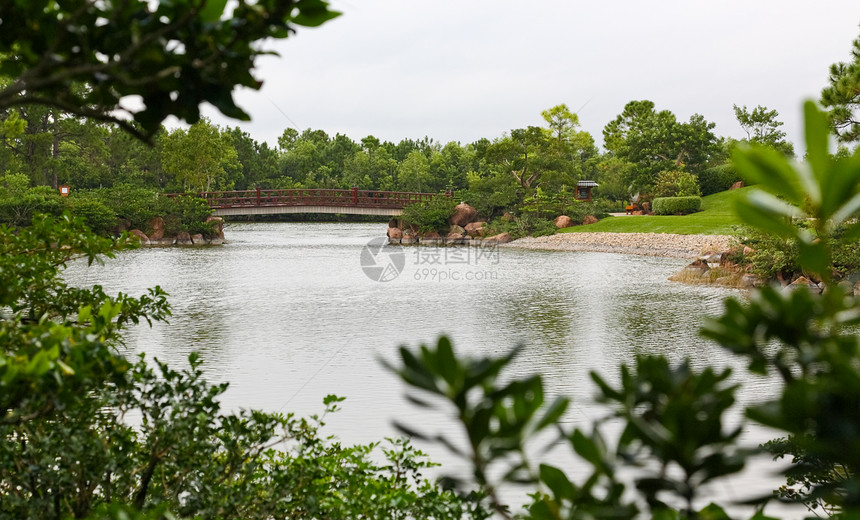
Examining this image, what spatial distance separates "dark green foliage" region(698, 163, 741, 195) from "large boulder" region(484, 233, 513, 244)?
42.8ft

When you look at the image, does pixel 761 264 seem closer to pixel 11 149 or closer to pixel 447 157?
pixel 11 149

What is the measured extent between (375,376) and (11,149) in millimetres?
29336

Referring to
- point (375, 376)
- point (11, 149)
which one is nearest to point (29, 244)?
point (375, 376)

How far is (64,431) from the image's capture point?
6.97ft

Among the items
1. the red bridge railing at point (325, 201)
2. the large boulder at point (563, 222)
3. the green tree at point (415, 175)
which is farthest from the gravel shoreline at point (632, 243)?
the green tree at point (415, 175)

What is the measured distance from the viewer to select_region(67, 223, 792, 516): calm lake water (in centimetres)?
653

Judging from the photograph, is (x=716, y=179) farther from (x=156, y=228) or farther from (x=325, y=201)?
(x=156, y=228)

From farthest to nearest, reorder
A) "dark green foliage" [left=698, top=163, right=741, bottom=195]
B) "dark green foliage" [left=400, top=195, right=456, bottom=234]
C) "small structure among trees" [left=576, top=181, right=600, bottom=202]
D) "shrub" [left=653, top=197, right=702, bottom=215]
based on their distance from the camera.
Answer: "small structure among trees" [left=576, top=181, right=600, bottom=202], "dark green foliage" [left=698, top=163, right=741, bottom=195], "shrub" [left=653, top=197, right=702, bottom=215], "dark green foliage" [left=400, top=195, right=456, bottom=234]

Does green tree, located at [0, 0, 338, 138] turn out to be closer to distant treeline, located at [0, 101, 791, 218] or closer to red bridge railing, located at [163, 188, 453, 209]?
distant treeline, located at [0, 101, 791, 218]

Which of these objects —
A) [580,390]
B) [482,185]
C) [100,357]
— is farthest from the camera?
[482,185]

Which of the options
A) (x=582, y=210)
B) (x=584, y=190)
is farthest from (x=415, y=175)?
(x=582, y=210)

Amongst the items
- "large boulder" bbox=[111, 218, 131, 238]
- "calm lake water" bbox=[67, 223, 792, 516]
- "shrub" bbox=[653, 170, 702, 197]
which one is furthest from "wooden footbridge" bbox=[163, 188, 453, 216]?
"calm lake water" bbox=[67, 223, 792, 516]

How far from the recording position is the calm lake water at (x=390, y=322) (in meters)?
6.53

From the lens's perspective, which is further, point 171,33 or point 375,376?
point 375,376
